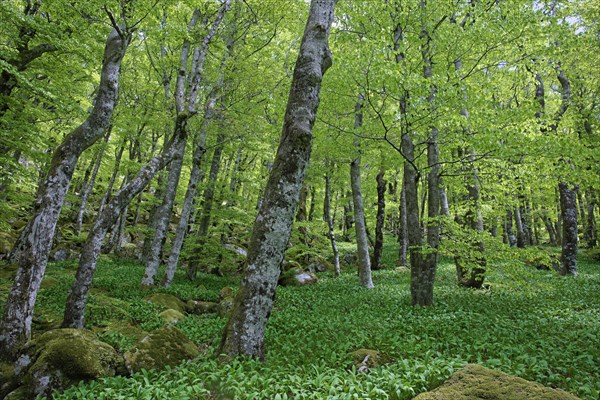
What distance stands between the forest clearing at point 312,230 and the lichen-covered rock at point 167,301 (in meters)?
0.10

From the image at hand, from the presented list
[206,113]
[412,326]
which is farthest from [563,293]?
[206,113]

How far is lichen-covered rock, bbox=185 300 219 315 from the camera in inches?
452

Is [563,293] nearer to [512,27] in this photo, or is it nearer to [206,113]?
[512,27]

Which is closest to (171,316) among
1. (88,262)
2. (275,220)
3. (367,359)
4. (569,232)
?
(88,262)

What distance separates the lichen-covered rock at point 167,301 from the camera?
10.9m

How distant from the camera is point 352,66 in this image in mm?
8594

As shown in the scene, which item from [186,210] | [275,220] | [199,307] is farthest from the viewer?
[186,210]

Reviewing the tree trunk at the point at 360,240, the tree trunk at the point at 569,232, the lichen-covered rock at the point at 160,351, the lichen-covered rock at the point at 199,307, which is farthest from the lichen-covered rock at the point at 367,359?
the tree trunk at the point at 569,232

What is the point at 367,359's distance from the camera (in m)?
5.57

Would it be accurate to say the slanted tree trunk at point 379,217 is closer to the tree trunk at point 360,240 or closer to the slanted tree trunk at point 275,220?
the tree trunk at point 360,240

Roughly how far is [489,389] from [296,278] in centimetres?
1310

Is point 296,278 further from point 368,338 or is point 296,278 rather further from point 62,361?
point 62,361

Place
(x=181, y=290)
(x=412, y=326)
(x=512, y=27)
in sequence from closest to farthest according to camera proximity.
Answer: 1. (x=412, y=326)
2. (x=512, y=27)
3. (x=181, y=290)

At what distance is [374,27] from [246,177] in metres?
8.59
